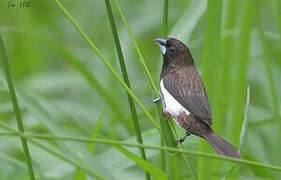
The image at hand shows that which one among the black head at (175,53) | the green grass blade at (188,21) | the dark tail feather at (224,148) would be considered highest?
the green grass blade at (188,21)

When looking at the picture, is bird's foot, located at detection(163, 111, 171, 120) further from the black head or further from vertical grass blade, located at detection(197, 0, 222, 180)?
the black head

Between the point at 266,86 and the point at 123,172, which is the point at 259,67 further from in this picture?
the point at 123,172

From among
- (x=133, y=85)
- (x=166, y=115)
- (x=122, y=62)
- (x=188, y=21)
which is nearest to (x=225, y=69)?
(x=188, y=21)

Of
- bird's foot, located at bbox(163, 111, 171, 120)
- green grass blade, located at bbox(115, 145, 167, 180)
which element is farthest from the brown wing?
green grass blade, located at bbox(115, 145, 167, 180)

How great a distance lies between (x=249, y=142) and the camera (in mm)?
4105

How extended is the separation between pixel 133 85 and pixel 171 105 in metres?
2.71

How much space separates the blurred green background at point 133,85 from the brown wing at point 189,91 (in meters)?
0.07

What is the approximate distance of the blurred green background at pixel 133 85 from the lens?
2986mm

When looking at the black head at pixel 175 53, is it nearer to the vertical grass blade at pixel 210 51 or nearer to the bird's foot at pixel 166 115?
the vertical grass blade at pixel 210 51

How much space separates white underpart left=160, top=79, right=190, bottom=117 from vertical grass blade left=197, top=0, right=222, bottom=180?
0.13m

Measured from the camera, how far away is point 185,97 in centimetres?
281

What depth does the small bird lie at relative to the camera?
8.42 ft

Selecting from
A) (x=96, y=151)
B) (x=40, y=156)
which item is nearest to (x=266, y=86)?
(x=96, y=151)

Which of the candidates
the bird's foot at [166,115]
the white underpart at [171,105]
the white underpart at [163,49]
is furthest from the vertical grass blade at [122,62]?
the white underpart at [163,49]
